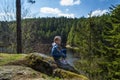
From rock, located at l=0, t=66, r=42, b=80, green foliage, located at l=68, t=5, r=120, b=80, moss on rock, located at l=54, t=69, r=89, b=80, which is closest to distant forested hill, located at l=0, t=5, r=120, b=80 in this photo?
green foliage, located at l=68, t=5, r=120, b=80

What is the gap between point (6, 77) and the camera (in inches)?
272

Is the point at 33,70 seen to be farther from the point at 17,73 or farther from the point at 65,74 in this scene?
the point at 65,74

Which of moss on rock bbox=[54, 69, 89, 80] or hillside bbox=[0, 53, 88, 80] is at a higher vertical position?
hillside bbox=[0, 53, 88, 80]

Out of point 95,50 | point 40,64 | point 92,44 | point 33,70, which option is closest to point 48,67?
point 40,64

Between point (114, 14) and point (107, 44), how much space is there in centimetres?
428

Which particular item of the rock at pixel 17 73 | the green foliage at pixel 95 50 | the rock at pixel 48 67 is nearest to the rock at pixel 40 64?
the rock at pixel 48 67

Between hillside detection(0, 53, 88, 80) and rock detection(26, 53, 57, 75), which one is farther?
rock detection(26, 53, 57, 75)

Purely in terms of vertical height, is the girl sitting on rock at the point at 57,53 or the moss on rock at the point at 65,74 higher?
the girl sitting on rock at the point at 57,53

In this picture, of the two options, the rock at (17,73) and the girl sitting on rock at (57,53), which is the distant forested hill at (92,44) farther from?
the rock at (17,73)

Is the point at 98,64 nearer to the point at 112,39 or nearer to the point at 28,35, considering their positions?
the point at 112,39

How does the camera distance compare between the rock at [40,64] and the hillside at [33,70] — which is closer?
the hillside at [33,70]

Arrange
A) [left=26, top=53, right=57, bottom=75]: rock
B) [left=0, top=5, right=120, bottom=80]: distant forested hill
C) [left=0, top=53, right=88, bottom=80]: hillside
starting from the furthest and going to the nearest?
[left=0, top=5, right=120, bottom=80]: distant forested hill
[left=26, top=53, right=57, bottom=75]: rock
[left=0, top=53, right=88, bottom=80]: hillside

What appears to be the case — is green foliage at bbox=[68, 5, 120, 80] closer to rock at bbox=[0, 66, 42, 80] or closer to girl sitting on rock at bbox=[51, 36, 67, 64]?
girl sitting on rock at bbox=[51, 36, 67, 64]

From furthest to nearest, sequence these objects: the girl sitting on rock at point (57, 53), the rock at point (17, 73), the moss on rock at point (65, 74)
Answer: the girl sitting on rock at point (57, 53) < the moss on rock at point (65, 74) < the rock at point (17, 73)
